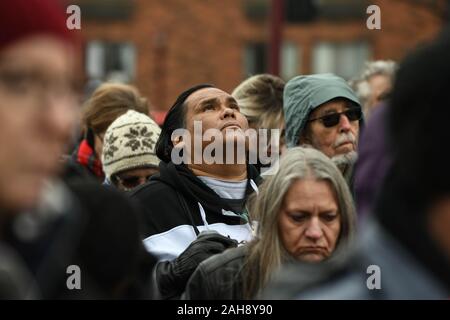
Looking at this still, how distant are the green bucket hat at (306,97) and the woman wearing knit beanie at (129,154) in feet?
2.85

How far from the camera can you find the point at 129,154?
6.57 meters

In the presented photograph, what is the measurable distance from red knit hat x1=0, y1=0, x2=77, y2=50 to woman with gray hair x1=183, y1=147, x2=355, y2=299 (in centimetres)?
226

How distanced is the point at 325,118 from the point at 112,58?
2544cm

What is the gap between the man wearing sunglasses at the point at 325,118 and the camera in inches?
236

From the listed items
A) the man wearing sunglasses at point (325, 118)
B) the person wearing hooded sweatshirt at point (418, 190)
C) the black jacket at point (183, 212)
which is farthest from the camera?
the man wearing sunglasses at point (325, 118)

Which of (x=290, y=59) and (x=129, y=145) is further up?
(x=290, y=59)

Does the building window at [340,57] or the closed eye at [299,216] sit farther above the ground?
the building window at [340,57]

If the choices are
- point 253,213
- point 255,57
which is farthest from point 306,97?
point 255,57

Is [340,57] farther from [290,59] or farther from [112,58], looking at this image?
[112,58]

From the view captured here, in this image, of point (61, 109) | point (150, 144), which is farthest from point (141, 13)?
point (61, 109)

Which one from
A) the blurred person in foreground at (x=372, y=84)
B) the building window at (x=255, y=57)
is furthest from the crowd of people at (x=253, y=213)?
the building window at (x=255, y=57)

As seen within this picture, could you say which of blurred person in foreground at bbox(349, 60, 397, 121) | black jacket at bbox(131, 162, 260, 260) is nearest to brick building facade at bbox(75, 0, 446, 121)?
blurred person in foreground at bbox(349, 60, 397, 121)

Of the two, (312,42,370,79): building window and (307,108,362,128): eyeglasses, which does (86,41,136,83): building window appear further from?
(307,108,362,128): eyeglasses

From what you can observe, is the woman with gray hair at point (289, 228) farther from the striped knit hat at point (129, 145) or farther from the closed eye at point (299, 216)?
the striped knit hat at point (129, 145)
